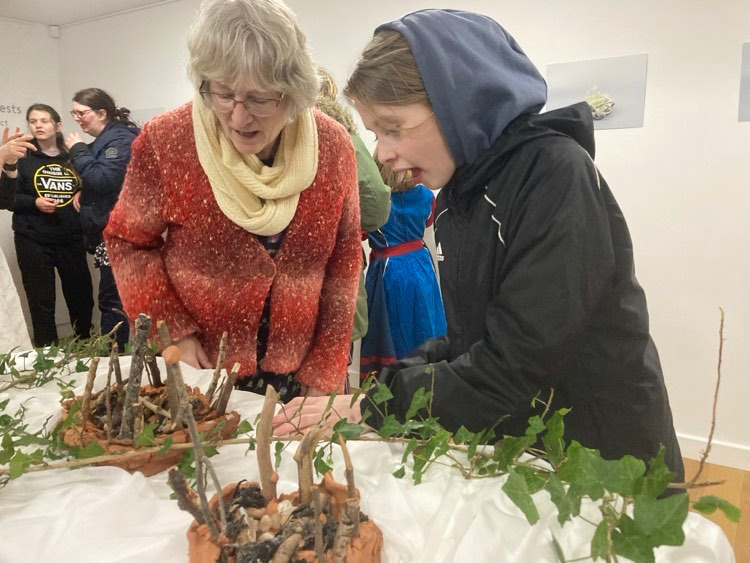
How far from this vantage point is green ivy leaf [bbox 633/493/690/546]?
1.52 feet

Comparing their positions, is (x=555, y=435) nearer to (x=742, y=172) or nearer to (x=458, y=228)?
(x=458, y=228)

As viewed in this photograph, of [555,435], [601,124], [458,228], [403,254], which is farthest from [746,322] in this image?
[555,435]

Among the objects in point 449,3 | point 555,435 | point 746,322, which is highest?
point 449,3

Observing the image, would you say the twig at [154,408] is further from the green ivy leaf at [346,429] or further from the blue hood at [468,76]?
the blue hood at [468,76]

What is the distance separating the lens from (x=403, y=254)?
103 inches

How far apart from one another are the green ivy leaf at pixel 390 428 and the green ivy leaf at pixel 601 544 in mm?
298

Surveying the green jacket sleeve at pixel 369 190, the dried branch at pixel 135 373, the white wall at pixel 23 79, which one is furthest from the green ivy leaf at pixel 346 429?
the white wall at pixel 23 79

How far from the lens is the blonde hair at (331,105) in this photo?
5.60ft

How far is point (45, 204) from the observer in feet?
12.0

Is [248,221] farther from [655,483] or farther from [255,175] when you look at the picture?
[655,483]

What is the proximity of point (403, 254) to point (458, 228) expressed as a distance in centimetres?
171

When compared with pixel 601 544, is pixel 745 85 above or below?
above

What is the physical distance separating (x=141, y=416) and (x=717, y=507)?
0.71m

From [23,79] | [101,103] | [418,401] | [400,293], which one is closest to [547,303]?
[418,401]
